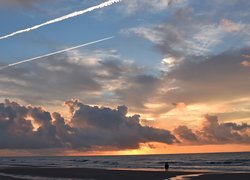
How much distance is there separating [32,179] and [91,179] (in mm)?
7842

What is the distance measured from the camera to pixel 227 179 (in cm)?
4900

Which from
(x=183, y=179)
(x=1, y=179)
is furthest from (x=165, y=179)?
(x=1, y=179)

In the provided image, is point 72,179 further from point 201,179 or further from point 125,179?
point 201,179

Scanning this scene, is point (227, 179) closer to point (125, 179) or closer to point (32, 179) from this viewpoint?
point (125, 179)

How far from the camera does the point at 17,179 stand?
2199 inches

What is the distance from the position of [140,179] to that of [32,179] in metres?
14.1

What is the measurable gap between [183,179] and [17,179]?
22.3m

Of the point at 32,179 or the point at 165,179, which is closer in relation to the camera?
the point at 165,179

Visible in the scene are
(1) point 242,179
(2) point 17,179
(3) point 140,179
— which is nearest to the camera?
(1) point 242,179

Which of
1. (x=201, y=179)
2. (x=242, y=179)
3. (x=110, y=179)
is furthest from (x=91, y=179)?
(x=242, y=179)

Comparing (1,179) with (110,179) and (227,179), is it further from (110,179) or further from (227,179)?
(227,179)

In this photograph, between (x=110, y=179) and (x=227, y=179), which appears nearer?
(x=227, y=179)

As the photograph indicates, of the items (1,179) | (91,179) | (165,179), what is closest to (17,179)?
(1,179)

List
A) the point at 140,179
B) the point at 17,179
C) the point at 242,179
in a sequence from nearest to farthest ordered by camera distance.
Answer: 1. the point at 242,179
2. the point at 140,179
3. the point at 17,179
